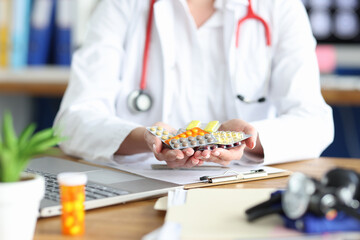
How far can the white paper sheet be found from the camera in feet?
2.96

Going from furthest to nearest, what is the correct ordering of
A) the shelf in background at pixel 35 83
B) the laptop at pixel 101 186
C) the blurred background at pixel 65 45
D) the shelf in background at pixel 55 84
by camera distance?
the blurred background at pixel 65 45, the shelf in background at pixel 35 83, the shelf in background at pixel 55 84, the laptop at pixel 101 186

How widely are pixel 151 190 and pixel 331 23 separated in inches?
75.3

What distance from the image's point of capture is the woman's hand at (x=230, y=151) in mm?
884

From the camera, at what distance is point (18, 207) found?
1.81ft

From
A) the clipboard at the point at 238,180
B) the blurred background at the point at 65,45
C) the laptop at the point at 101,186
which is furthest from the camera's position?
the blurred background at the point at 65,45

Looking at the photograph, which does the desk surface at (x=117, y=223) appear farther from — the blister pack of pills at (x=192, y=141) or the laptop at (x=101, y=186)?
the blister pack of pills at (x=192, y=141)

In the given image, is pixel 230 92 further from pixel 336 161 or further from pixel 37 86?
pixel 37 86

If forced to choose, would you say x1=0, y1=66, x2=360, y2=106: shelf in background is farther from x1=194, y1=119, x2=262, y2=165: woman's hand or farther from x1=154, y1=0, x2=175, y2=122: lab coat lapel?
x1=194, y1=119, x2=262, y2=165: woman's hand

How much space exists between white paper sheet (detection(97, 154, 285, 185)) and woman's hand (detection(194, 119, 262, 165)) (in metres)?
0.03

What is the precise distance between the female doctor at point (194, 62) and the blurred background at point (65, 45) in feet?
2.56

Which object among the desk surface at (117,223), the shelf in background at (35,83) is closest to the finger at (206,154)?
the desk surface at (117,223)

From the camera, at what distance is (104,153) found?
1117mm

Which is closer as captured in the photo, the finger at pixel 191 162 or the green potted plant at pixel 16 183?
the green potted plant at pixel 16 183

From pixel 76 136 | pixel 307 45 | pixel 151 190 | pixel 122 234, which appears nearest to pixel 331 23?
pixel 307 45
